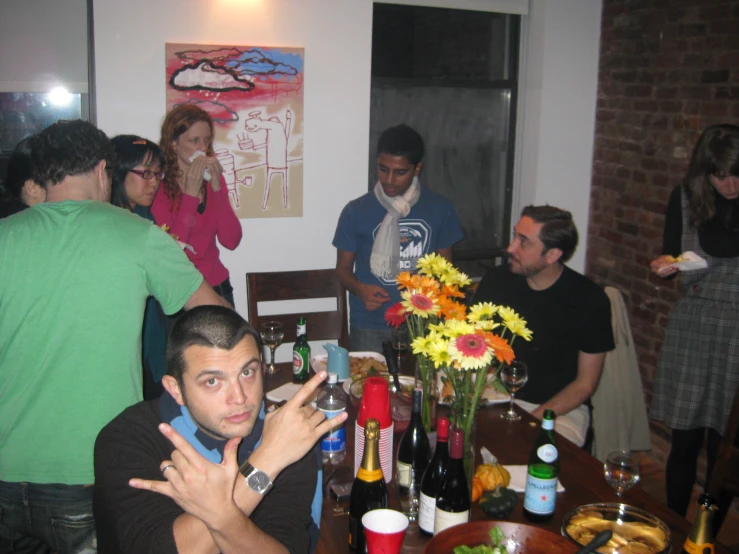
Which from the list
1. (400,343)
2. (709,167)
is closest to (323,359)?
(400,343)

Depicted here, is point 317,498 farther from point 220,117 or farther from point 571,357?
point 220,117

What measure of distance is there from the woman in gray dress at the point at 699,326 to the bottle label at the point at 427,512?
173cm

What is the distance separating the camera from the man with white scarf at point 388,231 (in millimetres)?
3342

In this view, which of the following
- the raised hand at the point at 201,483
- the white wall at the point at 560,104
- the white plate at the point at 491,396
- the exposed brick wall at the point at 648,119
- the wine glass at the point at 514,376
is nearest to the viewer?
the raised hand at the point at 201,483

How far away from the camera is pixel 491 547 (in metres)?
1.47

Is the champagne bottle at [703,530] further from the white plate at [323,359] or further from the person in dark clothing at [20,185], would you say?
the person in dark clothing at [20,185]

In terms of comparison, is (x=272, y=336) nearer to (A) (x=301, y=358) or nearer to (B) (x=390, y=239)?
(A) (x=301, y=358)

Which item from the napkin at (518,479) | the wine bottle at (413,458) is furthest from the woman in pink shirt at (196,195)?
the napkin at (518,479)

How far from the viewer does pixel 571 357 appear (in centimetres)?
269

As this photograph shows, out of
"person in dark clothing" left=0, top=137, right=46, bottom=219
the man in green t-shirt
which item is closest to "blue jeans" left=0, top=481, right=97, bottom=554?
the man in green t-shirt

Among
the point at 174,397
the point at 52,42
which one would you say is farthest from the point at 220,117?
the point at 174,397

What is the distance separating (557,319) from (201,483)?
1701mm

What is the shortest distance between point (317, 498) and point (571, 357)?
131 centimetres

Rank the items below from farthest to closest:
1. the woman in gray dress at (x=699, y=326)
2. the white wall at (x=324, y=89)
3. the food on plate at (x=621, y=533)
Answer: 1. the white wall at (x=324, y=89)
2. the woman in gray dress at (x=699, y=326)
3. the food on plate at (x=621, y=533)
